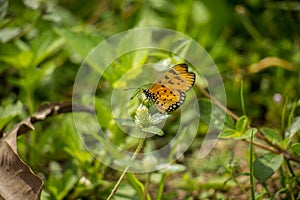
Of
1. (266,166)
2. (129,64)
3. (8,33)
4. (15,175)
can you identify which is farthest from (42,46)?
(266,166)

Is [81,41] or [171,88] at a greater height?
[171,88]


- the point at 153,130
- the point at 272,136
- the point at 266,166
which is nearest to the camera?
the point at 153,130

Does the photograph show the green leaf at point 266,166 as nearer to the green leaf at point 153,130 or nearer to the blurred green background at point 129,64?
the blurred green background at point 129,64

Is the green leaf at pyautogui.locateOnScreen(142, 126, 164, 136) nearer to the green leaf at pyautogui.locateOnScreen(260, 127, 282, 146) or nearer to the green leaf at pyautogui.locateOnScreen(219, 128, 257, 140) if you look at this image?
the green leaf at pyautogui.locateOnScreen(219, 128, 257, 140)

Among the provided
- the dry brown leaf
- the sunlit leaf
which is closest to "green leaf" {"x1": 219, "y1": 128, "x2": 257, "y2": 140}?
the sunlit leaf

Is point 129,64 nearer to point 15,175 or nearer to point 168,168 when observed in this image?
point 168,168

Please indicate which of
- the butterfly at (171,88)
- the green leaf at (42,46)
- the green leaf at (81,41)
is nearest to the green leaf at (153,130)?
the butterfly at (171,88)
